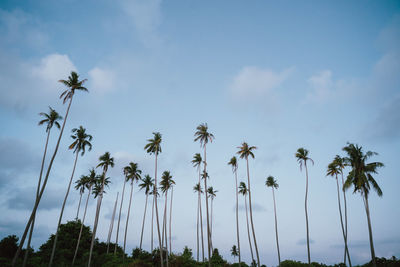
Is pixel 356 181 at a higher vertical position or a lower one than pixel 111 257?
higher

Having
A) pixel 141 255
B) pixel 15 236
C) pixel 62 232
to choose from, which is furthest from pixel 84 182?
pixel 141 255

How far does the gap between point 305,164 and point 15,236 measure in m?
64.7

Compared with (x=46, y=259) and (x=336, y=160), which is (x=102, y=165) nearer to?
(x=46, y=259)

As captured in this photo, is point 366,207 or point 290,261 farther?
point 290,261

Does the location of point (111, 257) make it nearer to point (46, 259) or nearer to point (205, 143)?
point (46, 259)

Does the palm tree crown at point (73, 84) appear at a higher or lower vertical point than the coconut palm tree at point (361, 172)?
higher

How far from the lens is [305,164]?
1789 inches

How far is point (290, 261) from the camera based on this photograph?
164 ft

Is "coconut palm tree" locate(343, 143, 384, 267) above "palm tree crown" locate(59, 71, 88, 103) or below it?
below

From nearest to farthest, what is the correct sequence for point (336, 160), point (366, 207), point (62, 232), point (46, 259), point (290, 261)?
point (366, 207), point (336, 160), point (46, 259), point (290, 261), point (62, 232)

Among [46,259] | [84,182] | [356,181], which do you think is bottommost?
[46,259]

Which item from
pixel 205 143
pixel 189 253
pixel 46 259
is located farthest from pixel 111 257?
pixel 205 143

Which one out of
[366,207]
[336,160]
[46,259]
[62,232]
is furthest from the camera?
[62,232]

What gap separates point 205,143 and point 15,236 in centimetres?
4695
